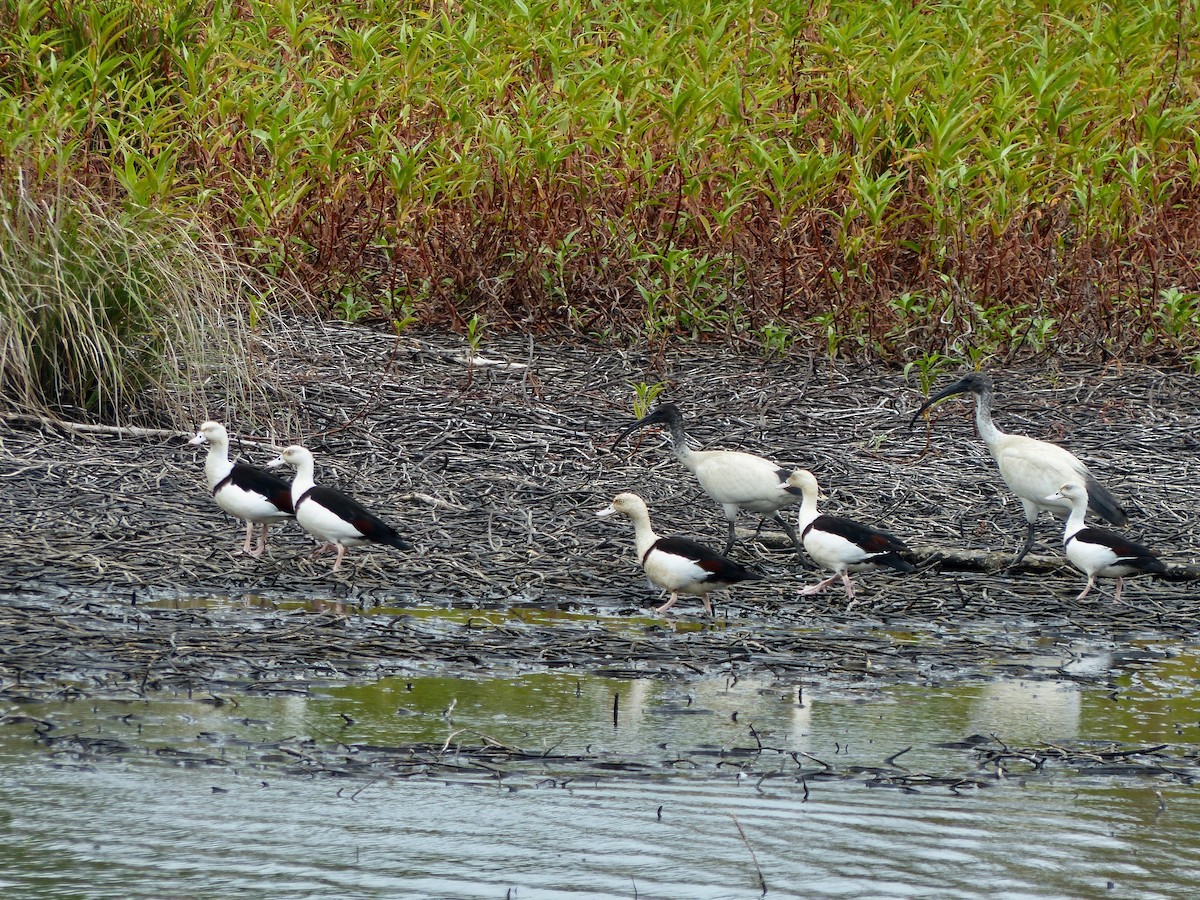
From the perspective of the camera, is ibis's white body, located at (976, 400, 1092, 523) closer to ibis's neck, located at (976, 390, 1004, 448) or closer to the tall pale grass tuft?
ibis's neck, located at (976, 390, 1004, 448)

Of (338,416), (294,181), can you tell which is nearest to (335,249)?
(294,181)

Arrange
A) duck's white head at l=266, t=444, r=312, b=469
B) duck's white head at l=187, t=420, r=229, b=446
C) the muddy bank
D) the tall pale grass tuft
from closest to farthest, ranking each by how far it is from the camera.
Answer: the muddy bank
duck's white head at l=266, t=444, r=312, b=469
duck's white head at l=187, t=420, r=229, b=446
the tall pale grass tuft

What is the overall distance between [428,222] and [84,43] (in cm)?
433

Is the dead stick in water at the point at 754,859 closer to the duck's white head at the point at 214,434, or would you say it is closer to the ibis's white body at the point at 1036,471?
the ibis's white body at the point at 1036,471

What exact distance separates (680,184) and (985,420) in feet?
14.4

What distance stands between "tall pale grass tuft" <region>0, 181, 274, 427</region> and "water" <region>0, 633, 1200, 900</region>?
475cm

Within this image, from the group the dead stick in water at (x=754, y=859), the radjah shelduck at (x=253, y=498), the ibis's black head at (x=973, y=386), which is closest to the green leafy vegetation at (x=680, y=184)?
the ibis's black head at (x=973, y=386)

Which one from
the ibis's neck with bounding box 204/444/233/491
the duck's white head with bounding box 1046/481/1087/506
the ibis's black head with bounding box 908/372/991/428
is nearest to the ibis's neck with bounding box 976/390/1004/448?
the ibis's black head with bounding box 908/372/991/428

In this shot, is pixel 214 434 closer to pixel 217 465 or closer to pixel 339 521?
pixel 217 465

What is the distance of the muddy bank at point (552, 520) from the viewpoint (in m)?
7.11

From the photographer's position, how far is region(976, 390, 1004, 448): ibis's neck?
10.0 m

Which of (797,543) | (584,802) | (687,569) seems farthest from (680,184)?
(584,802)

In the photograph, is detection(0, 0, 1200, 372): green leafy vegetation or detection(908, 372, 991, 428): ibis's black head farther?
detection(0, 0, 1200, 372): green leafy vegetation

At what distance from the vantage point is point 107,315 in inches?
418
